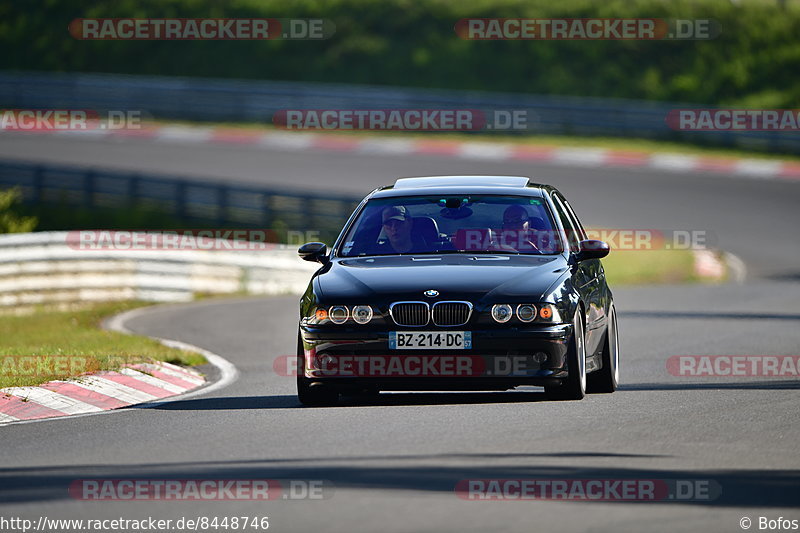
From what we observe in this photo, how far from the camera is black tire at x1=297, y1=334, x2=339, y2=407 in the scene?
420 inches

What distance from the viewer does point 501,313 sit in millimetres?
10242

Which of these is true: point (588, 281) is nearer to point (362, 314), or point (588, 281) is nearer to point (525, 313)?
point (525, 313)

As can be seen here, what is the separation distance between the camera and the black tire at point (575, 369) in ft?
34.2

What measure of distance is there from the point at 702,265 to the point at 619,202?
5382 millimetres

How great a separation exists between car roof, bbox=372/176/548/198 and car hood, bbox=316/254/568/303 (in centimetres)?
74

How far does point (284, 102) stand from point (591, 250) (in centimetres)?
3379

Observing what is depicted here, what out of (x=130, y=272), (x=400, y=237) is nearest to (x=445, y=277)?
(x=400, y=237)

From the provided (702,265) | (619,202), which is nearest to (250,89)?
(619,202)

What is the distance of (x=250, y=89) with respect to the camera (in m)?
44.7

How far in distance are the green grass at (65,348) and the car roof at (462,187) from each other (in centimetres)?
309

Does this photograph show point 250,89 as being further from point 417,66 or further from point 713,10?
point 713,10

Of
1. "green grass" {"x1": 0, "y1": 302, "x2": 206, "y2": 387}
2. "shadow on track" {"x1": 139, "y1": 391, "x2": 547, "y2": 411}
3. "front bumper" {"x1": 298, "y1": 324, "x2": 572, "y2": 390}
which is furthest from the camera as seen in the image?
"green grass" {"x1": 0, "y1": 302, "x2": 206, "y2": 387}

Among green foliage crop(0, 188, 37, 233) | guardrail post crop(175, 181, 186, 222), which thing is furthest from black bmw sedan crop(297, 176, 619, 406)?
guardrail post crop(175, 181, 186, 222)

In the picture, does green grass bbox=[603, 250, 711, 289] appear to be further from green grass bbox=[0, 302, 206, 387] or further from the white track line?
green grass bbox=[0, 302, 206, 387]
